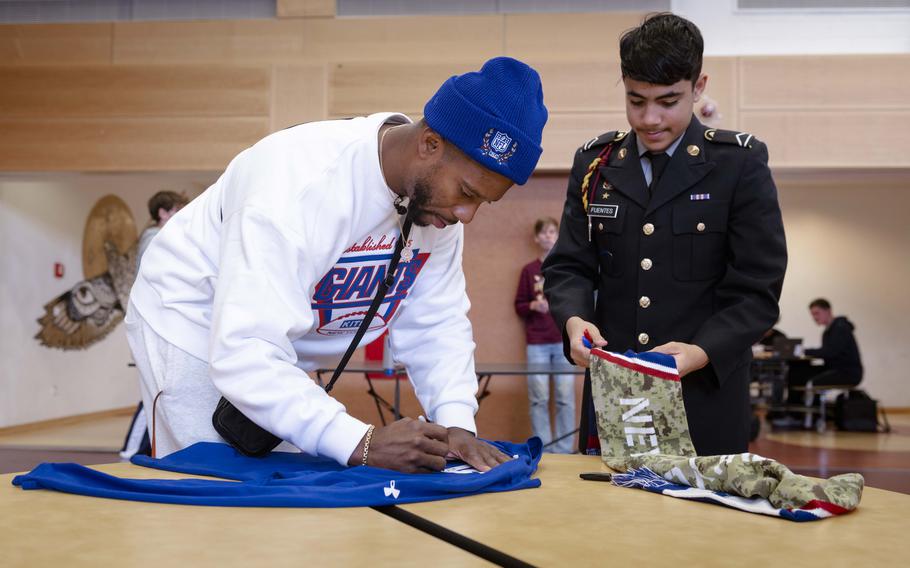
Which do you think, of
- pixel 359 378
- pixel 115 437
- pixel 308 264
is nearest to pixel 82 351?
pixel 115 437

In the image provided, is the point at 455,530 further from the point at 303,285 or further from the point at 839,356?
the point at 839,356

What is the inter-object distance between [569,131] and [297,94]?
2264 mm

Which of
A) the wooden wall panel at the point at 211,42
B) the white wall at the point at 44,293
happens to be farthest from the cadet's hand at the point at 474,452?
the white wall at the point at 44,293

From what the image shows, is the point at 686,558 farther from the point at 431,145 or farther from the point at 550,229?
the point at 550,229

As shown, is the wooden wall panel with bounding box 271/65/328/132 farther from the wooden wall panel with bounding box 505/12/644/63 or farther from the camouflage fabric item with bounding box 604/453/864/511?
the camouflage fabric item with bounding box 604/453/864/511

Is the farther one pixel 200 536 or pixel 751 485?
pixel 751 485

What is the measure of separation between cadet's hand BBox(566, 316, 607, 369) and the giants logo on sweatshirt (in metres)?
0.34

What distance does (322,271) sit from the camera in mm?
1502

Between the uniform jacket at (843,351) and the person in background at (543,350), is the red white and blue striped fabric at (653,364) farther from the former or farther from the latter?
the uniform jacket at (843,351)

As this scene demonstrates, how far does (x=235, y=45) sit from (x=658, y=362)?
6586 mm

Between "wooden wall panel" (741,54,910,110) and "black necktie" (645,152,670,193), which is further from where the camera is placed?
"wooden wall panel" (741,54,910,110)

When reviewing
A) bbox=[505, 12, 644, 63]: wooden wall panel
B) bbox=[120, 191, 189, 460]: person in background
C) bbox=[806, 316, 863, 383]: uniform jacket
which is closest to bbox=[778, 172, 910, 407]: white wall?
bbox=[806, 316, 863, 383]: uniform jacket

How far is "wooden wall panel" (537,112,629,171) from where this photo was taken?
7043mm

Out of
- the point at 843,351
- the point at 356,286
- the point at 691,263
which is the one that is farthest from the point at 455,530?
the point at 843,351
